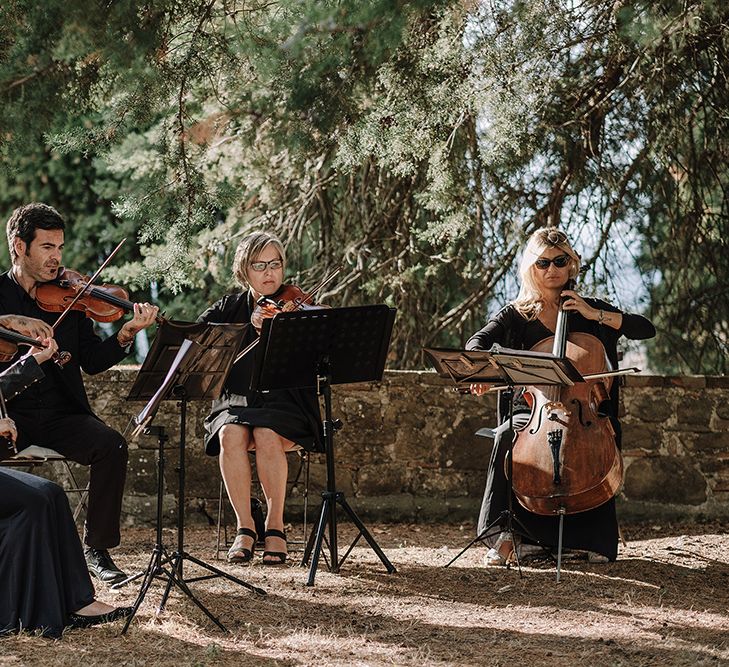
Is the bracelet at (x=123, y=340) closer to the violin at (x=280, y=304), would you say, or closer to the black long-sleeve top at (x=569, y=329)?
the violin at (x=280, y=304)

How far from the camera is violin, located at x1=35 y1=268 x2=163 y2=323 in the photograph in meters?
4.41

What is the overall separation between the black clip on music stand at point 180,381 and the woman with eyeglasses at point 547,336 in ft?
4.09

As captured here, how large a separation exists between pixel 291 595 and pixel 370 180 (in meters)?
3.78

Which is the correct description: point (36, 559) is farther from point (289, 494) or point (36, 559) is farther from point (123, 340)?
point (289, 494)

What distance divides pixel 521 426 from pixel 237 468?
4.19 ft

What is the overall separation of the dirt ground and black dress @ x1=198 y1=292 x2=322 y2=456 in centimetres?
58

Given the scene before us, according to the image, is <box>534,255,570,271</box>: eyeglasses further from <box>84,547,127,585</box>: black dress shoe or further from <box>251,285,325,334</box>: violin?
<box>84,547,127,585</box>: black dress shoe

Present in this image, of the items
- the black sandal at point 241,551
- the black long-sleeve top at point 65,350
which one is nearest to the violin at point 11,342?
the black long-sleeve top at point 65,350

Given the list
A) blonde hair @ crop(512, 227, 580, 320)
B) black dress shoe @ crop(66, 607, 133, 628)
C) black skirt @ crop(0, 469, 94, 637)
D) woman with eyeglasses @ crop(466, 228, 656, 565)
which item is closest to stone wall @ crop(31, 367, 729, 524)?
woman with eyeglasses @ crop(466, 228, 656, 565)

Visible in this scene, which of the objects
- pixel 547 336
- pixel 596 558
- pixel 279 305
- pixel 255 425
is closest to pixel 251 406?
pixel 255 425

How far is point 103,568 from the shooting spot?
13.9 feet

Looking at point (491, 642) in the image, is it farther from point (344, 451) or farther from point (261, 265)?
point (344, 451)

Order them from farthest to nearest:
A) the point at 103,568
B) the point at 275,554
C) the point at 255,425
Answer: the point at 255,425
the point at 275,554
the point at 103,568

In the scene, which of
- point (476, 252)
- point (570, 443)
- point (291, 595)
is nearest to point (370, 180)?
point (476, 252)
